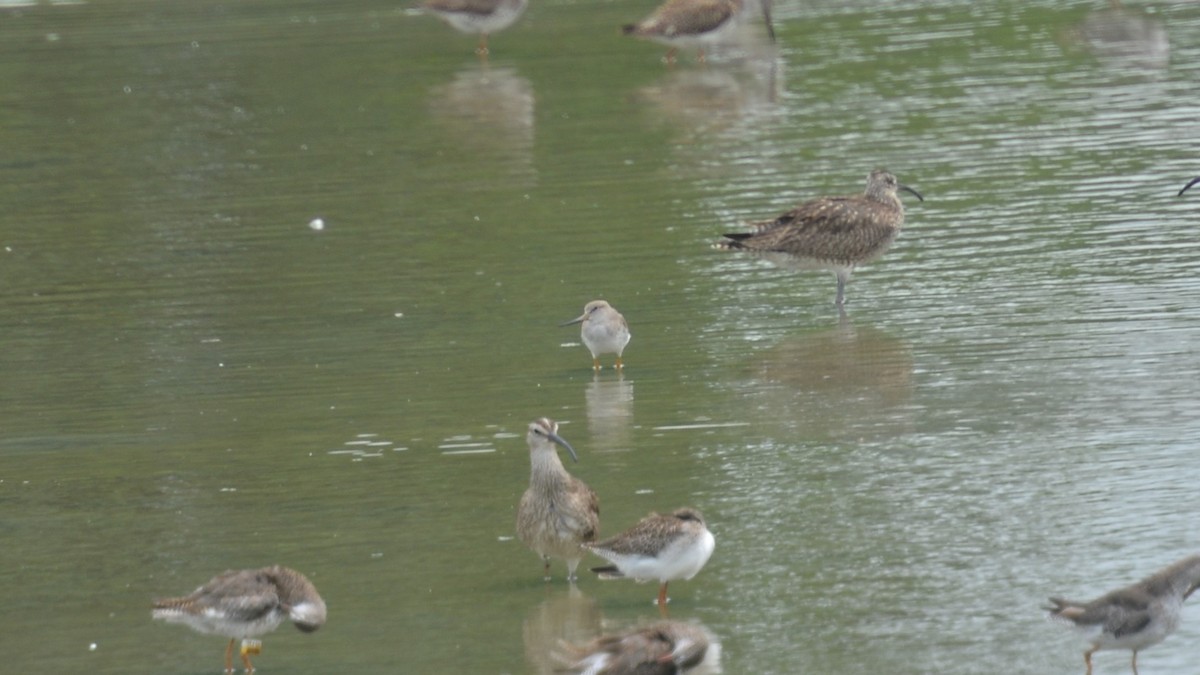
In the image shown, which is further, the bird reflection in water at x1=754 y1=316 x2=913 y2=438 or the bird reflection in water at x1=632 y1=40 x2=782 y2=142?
the bird reflection in water at x1=632 y1=40 x2=782 y2=142

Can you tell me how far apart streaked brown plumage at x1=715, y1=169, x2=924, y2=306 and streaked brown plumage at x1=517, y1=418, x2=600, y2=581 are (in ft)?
21.4

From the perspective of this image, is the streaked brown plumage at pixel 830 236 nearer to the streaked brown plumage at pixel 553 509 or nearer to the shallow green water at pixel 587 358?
the shallow green water at pixel 587 358

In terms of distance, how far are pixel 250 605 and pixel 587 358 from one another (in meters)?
6.52

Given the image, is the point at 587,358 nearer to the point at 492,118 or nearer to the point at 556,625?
the point at 556,625

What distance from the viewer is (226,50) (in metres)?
33.5

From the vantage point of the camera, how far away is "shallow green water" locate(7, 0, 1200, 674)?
10.5 metres

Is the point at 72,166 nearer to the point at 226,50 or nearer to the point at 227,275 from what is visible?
the point at 227,275

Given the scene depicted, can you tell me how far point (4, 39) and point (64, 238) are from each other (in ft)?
53.8

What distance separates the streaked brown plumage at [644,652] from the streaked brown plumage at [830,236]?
26.5 feet

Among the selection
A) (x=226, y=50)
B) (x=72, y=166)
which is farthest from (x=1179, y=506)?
(x=226, y=50)

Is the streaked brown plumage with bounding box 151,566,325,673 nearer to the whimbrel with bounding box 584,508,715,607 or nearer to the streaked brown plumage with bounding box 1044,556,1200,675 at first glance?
the whimbrel with bounding box 584,508,715,607

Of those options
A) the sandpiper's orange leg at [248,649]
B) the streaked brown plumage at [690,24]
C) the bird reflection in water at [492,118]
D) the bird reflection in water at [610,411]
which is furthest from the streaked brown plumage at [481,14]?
the sandpiper's orange leg at [248,649]

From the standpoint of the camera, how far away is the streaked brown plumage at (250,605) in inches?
373

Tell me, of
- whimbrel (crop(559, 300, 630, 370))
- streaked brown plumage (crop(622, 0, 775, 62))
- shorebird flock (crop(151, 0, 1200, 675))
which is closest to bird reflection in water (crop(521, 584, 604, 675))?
shorebird flock (crop(151, 0, 1200, 675))
